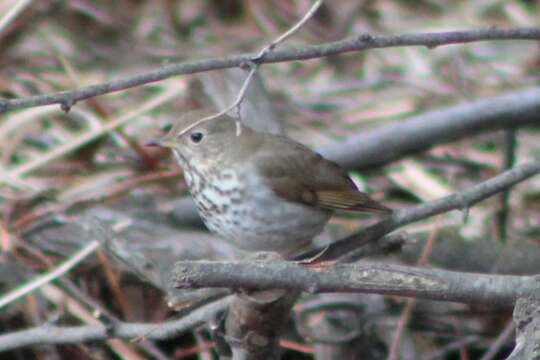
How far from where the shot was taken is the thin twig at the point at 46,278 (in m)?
4.16

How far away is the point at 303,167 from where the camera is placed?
14.1ft

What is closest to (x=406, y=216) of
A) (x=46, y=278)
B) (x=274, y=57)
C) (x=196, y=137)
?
(x=274, y=57)

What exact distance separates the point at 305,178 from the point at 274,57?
1531 millimetres

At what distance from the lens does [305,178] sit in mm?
4301

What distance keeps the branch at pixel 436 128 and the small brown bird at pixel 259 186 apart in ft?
2.60

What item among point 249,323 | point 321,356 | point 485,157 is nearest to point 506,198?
point 485,157

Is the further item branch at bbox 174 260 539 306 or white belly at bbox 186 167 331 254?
white belly at bbox 186 167 331 254

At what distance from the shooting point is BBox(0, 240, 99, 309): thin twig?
4.16m

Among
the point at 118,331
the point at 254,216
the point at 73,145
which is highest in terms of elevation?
the point at 73,145

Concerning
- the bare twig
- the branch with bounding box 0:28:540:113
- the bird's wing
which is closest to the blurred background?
the bare twig

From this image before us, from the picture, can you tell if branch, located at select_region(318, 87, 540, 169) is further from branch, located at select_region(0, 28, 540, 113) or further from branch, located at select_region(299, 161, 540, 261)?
branch, located at select_region(0, 28, 540, 113)

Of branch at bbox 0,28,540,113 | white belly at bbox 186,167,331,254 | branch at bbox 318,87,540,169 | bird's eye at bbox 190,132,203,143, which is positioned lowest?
branch at bbox 0,28,540,113

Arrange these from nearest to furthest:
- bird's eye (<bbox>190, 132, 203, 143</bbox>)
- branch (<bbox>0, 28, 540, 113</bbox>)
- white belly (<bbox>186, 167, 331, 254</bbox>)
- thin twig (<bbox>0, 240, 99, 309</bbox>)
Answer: branch (<bbox>0, 28, 540, 113</bbox>) < white belly (<bbox>186, 167, 331, 254</bbox>) < thin twig (<bbox>0, 240, 99, 309</bbox>) < bird's eye (<bbox>190, 132, 203, 143</bbox>)

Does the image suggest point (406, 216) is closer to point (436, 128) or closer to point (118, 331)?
point (118, 331)
